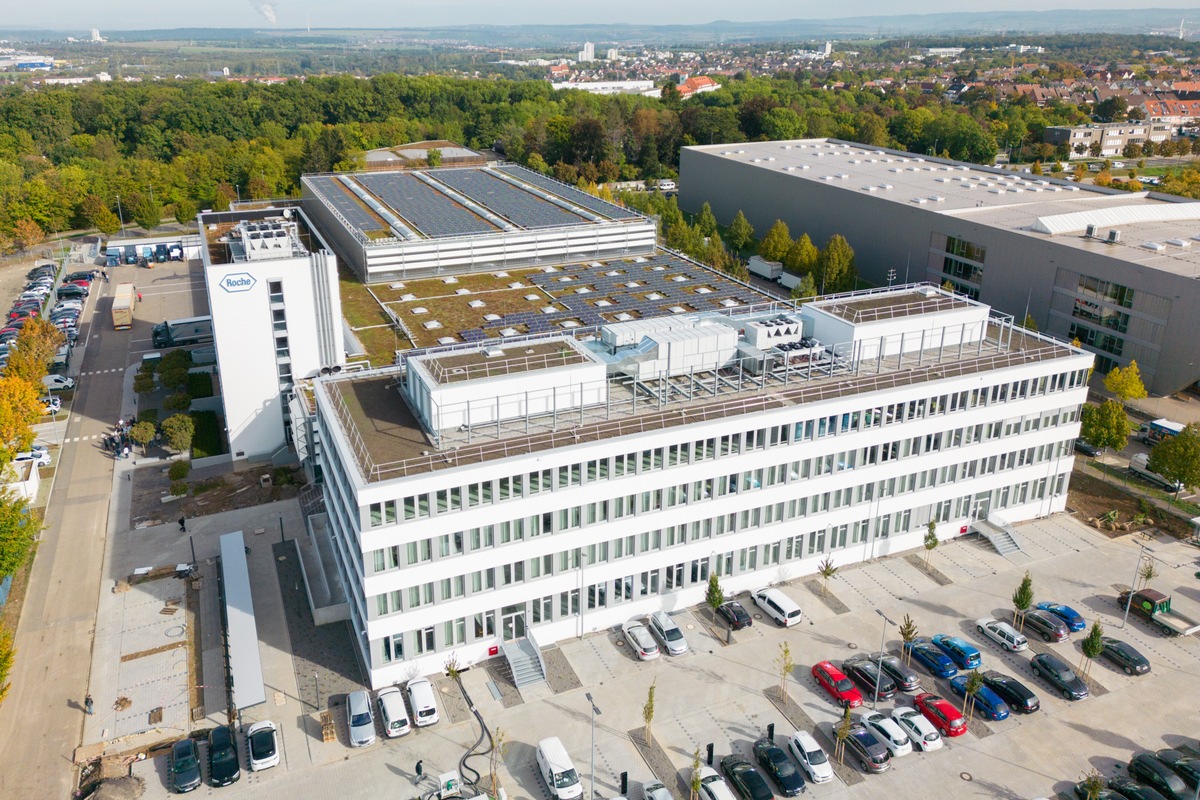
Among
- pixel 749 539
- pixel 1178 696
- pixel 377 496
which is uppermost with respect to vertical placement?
pixel 377 496

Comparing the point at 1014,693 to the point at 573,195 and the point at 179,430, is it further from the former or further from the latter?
the point at 573,195

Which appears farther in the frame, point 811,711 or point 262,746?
point 811,711

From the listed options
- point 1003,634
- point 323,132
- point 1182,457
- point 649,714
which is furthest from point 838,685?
point 323,132

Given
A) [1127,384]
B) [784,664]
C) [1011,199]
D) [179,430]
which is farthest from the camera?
[1011,199]

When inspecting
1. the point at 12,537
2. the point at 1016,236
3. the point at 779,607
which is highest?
the point at 1016,236

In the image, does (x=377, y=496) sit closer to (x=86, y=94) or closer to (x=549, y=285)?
(x=549, y=285)

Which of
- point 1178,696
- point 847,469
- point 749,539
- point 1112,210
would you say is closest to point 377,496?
point 749,539

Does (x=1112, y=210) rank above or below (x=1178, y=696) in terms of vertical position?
above

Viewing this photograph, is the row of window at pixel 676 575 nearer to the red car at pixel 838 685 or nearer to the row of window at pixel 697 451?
the row of window at pixel 697 451
